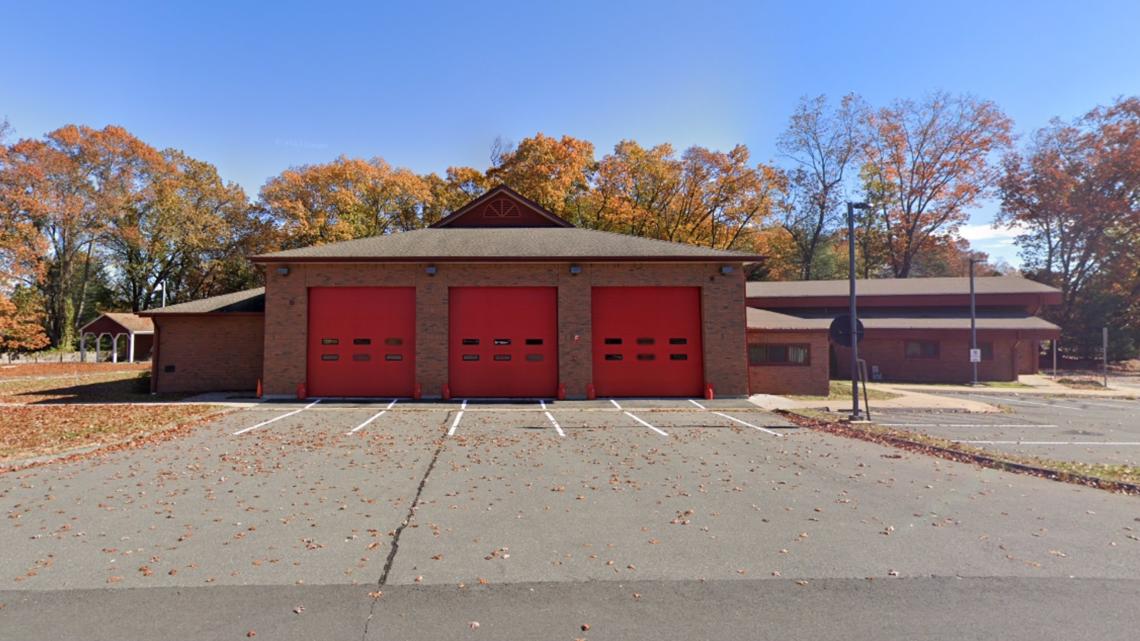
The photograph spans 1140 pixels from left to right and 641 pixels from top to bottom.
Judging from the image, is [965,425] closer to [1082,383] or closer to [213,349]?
[1082,383]

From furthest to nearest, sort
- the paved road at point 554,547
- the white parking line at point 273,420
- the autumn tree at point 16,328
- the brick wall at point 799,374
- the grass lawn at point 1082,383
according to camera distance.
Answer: the autumn tree at point 16,328 < the grass lawn at point 1082,383 < the brick wall at point 799,374 < the white parking line at point 273,420 < the paved road at point 554,547

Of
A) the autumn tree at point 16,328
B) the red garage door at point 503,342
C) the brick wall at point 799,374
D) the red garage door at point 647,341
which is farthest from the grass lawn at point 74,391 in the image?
the brick wall at point 799,374

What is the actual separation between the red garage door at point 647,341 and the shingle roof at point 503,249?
1.22 meters

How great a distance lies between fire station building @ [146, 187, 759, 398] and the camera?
17.2m

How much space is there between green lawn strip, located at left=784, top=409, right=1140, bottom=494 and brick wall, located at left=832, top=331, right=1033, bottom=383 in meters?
16.4

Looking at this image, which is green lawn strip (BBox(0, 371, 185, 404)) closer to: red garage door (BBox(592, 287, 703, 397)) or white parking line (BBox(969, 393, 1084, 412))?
red garage door (BBox(592, 287, 703, 397))

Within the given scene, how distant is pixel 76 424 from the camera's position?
38.8 ft

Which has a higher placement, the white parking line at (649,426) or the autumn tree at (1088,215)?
the autumn tree at (1088,215)

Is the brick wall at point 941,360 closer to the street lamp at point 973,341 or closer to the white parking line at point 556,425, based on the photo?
the street lamp at point 973,341

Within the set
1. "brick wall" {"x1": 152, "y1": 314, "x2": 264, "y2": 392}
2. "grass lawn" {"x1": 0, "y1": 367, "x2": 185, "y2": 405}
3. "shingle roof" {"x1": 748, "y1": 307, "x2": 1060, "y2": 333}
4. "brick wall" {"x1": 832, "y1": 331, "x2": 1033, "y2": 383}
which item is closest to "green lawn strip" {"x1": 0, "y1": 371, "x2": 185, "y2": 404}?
"grass lawn" {"x1": 0, "y1": 367, "x2": 185, "y2": 405}

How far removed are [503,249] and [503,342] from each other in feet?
10.3

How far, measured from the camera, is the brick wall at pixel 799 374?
63.9 feet

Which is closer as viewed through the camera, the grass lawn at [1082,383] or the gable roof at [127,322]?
the grass lawn at [1082,383]

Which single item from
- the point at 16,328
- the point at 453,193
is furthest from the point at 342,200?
the point at 16,328
